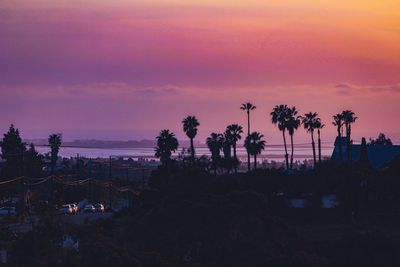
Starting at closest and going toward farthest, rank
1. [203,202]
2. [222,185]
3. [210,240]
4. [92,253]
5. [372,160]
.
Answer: [92,253] → [210,240] → [203,202] → [222,185] → [372,160]

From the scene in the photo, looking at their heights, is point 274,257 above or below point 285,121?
below

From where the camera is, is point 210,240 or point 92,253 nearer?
point 92,253

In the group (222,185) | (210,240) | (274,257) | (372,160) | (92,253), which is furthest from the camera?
(372,160)

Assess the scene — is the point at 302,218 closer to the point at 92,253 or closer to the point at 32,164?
the point at 92,253

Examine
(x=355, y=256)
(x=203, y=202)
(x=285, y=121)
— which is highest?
(x=285, y=121)

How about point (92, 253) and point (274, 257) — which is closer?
point (92, 253)

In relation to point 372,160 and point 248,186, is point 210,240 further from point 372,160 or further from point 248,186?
point 372,160

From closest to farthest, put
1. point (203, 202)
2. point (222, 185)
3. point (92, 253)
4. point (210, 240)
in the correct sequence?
point (92, 253), point (210, 240), point (203, 202), point (222, 185)

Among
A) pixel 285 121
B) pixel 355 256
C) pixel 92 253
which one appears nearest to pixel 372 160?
pixel 285 121

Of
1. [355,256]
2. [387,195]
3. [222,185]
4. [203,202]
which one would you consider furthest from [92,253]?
[387,195]
